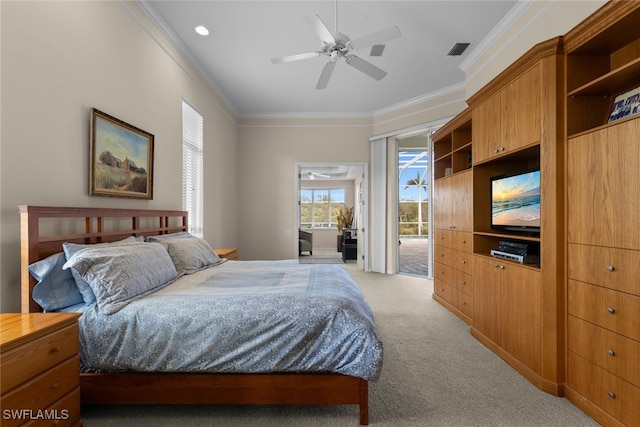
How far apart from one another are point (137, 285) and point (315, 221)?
8688 mm

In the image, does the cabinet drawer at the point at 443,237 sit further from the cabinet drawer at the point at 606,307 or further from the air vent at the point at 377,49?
the air vent at the point at 377,49

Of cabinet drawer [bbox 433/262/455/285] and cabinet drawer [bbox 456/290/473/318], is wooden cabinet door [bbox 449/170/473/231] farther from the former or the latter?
cabinet drawer [bbox 456/290/473/318]

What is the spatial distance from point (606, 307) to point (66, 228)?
3518 mm

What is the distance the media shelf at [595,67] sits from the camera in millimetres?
A: 1772

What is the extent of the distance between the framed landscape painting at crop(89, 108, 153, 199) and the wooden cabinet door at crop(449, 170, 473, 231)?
3.35 metres

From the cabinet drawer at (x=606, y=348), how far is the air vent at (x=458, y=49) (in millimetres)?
3242

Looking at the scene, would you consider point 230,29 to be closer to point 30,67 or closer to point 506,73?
point 30,67

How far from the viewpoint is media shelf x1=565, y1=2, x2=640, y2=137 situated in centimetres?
177

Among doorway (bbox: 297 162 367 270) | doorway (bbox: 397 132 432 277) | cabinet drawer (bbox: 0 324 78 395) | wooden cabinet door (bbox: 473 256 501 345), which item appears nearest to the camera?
cabinet drawer (bbox: 0 324 78 395)

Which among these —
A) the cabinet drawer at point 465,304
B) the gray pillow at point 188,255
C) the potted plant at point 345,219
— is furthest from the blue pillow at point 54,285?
the potted plant at point 345,219

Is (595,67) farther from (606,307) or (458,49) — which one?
(458,49)

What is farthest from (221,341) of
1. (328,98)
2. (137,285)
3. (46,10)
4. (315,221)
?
(315,221)

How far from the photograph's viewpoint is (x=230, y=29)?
3246 millimetres

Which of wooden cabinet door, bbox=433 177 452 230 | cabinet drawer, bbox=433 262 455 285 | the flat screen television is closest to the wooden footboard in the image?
the flat screen television
